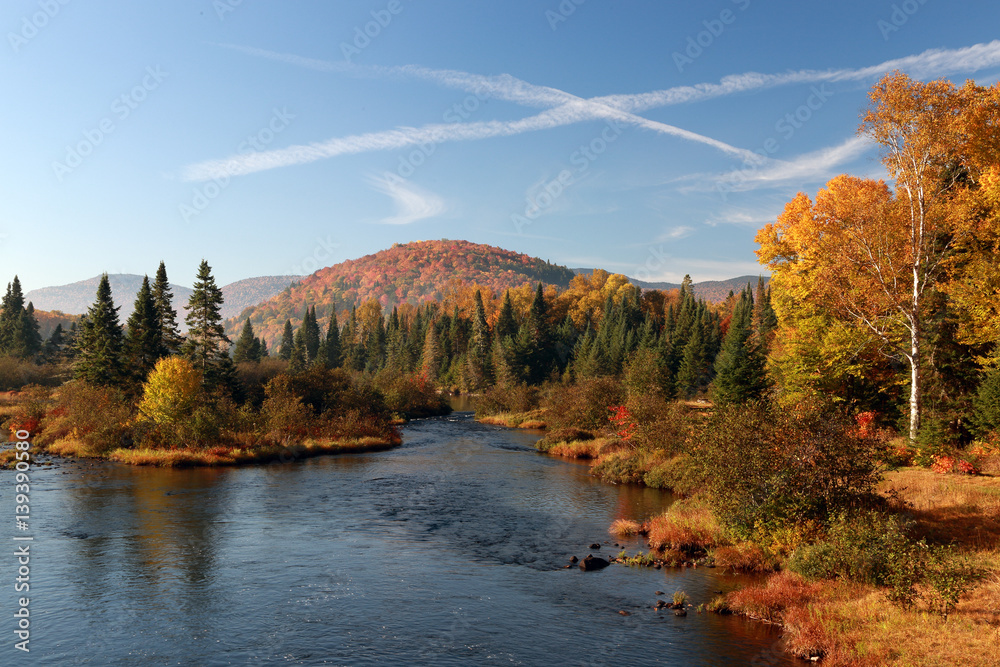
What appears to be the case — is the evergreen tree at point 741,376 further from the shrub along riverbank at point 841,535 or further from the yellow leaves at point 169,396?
the yellow leaves at point 169,396

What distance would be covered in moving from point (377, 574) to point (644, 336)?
100706 millimetres

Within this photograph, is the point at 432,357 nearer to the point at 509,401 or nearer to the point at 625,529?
the point at 509,401

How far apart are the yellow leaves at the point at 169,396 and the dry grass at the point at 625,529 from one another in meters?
38.3

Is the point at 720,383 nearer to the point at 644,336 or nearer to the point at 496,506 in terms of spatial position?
the point at 496,506

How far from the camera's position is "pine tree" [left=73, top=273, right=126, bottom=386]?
2451 inches

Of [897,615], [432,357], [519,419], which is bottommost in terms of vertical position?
[897,615]

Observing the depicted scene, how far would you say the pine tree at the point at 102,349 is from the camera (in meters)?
62.2

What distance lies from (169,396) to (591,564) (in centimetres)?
4093

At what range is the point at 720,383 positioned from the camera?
169ft

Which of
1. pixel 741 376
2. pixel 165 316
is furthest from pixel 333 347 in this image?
pixel 741 376

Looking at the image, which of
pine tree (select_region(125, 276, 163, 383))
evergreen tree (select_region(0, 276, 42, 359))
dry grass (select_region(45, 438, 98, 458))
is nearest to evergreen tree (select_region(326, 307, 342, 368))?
evergreen tree (select_region(0, 276, 42, 359))

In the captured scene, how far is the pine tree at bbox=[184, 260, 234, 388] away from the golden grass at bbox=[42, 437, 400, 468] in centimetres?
1398

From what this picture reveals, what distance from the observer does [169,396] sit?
5238cm

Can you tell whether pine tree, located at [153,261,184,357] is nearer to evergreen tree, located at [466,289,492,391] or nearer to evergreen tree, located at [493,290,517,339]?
evergreen tree, located at [466,289,492,391]
